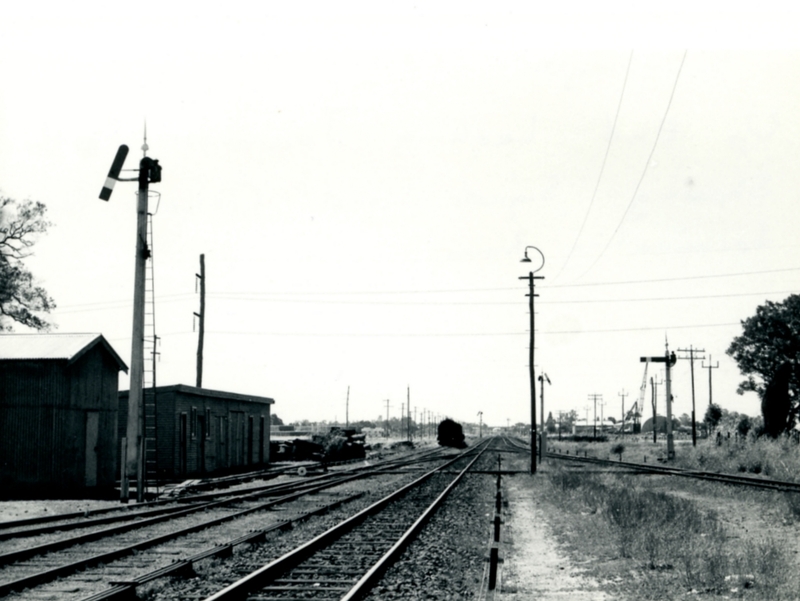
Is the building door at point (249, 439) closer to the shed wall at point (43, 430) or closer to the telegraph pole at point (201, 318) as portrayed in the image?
the telegraph pole at point (201, 318)

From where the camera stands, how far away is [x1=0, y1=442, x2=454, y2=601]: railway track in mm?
9406

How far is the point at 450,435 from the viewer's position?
243ft

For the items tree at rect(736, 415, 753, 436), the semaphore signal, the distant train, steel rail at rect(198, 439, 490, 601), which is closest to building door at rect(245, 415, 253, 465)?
the semaphore signal

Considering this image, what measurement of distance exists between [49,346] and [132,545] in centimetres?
1612

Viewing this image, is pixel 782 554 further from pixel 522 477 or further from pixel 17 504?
pixel 522 477

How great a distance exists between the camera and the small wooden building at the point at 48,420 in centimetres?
2447

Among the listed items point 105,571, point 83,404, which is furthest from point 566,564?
point 83,404

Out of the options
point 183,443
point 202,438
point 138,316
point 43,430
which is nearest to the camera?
point 138,316

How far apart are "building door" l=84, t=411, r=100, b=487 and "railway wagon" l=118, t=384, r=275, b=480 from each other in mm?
1889

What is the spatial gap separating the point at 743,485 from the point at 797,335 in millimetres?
46328

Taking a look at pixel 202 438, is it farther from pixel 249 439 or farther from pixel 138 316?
pixel 138 316

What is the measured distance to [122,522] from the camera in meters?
15.6

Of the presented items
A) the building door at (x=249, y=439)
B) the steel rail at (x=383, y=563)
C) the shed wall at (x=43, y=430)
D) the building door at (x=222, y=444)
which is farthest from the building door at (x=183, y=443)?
the steel rail at (x=383, y=563)

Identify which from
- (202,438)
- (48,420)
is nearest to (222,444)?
(202,438)
